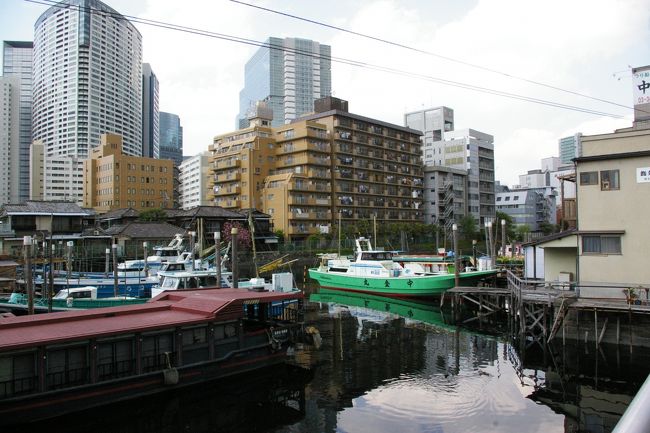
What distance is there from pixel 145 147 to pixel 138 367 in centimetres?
16859

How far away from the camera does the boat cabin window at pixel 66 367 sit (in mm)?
13836

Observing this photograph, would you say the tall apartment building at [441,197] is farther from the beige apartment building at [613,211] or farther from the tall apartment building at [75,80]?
the tall apartment building at [75,80]

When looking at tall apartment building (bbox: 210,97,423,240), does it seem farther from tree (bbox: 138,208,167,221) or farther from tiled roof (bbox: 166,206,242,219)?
tree (bbox: 138,208,167,221)

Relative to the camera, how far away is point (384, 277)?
41219mm

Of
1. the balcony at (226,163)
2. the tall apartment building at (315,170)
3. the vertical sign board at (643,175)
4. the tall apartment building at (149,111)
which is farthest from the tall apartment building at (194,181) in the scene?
the vertical sign board at (643,175)

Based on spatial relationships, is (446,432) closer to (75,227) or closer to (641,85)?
(641,85)

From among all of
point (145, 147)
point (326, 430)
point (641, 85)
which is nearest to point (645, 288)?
point (641, 85)

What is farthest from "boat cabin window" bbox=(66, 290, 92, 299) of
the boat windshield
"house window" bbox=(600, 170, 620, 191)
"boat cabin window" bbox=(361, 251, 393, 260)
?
"house window" bbox=(600, 170, 620, 191)

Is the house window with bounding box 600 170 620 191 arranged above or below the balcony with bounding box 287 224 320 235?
above

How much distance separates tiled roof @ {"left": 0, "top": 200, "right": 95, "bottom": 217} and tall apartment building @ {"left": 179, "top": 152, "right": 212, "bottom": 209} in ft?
201

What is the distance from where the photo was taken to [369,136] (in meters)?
87.9

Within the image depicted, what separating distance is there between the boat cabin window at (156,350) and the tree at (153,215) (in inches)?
2171

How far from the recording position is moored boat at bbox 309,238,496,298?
3762 cm

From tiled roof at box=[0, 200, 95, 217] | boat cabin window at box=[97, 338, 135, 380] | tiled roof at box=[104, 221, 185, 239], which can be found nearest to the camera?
boat cabin window at box=[97, 338, 135, 380]
